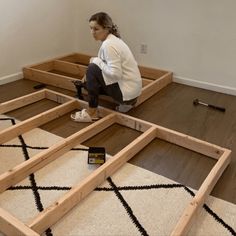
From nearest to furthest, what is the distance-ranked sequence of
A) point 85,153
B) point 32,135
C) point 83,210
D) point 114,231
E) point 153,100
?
point 114,231 < point 83,210 < point 85,153 < point 32,135 < point 153,100

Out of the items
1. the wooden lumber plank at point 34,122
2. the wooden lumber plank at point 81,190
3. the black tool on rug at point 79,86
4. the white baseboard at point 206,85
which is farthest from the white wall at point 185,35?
the wooden lumber plank at point 81,190

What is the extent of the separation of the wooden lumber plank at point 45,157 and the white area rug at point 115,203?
0.11 ft

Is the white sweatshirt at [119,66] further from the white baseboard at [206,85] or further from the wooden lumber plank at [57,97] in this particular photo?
the white baseboard at [206,85]

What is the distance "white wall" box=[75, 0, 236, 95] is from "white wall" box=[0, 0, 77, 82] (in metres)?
0.39

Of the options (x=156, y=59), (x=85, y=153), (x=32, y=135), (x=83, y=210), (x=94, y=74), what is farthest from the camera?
(x=156, y=59)

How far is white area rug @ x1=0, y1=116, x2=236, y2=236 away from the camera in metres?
1.46

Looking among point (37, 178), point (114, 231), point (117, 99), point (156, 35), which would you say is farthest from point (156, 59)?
point (114, 231)

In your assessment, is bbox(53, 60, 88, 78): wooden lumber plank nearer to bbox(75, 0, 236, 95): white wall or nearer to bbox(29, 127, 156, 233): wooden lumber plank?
bbox(75, 0, 236, 95): white wall

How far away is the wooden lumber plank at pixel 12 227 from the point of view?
126cm

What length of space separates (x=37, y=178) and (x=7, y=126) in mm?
759

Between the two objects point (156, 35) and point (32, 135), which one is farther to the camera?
point (156, 35)

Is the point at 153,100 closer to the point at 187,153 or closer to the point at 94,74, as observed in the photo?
the point at 94,74

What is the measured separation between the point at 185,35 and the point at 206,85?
1.97ft

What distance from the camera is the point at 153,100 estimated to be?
116 inches
